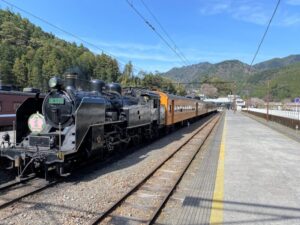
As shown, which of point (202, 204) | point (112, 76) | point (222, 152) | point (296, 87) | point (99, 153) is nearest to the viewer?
point (202, 204)

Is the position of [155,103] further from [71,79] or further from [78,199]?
[78,199]

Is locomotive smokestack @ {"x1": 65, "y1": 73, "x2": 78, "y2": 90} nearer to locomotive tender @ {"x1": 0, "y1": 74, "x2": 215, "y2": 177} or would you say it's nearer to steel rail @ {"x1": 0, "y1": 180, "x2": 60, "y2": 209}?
locomotive tender @ {"x1": 0, "y1": 74, "x2": 215, "y2": 177}

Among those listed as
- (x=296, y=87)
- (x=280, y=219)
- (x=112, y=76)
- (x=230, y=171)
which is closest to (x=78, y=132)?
(x=230, y=171)

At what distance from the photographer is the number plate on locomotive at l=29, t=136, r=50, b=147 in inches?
365

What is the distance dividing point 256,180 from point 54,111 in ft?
19.2

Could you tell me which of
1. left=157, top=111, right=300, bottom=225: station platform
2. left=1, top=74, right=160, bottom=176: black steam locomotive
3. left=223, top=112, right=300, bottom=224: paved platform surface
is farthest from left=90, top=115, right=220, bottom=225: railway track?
left=1, top=74, right=160, bottom=176: black steam locomotive

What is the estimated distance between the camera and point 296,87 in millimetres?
127812

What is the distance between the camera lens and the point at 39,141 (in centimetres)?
937

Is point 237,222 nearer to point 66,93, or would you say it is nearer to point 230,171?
point 230,171

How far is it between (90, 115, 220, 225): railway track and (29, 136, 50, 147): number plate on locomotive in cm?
267

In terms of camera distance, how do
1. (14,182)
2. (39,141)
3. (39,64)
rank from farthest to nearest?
1. (39,64)
2. (39,141)
3. (14,182)

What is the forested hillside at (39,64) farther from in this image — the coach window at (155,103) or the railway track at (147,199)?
the railway track at (147,199)

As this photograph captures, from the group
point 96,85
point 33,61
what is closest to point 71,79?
point 96,85

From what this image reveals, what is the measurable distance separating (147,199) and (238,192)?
6.80 ft
